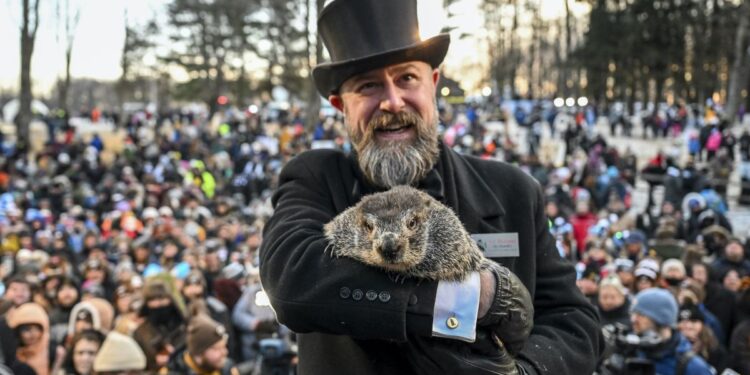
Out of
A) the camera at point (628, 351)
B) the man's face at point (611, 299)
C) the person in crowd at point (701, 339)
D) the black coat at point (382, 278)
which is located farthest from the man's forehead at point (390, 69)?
the man's face at point (611, 299)

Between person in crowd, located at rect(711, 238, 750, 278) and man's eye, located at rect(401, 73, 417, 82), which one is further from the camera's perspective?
person in crowd, located at rect(711, 238, 750, 278)

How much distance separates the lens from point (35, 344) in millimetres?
6199

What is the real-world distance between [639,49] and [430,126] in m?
44.6

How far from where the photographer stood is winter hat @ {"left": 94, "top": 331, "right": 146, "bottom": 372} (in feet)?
16.4

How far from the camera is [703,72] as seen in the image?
44906 mm

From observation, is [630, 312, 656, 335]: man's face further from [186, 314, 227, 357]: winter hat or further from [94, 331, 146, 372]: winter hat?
[94, 331, 146, 372]: winter hat

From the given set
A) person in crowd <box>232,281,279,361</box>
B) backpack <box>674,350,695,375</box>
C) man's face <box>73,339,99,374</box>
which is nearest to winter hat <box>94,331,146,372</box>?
man's face <box>73,339,99,374</box>

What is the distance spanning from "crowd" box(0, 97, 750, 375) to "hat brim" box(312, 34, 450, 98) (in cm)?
69

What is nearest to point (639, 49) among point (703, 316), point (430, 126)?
point (703, 316)

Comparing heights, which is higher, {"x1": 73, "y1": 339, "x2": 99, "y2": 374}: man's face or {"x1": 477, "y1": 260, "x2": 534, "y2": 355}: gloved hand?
{"x1": 477, "y1": 260, "x2": 534, "y2": 355}: gloved hand

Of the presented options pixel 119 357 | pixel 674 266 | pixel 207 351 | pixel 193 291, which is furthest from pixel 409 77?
pixel 674 266

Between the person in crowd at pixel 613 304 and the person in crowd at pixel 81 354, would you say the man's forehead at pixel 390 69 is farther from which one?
the person in crowd at pixel 613 304

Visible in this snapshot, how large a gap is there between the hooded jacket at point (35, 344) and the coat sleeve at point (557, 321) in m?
5.24

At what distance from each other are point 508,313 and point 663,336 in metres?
4.42
